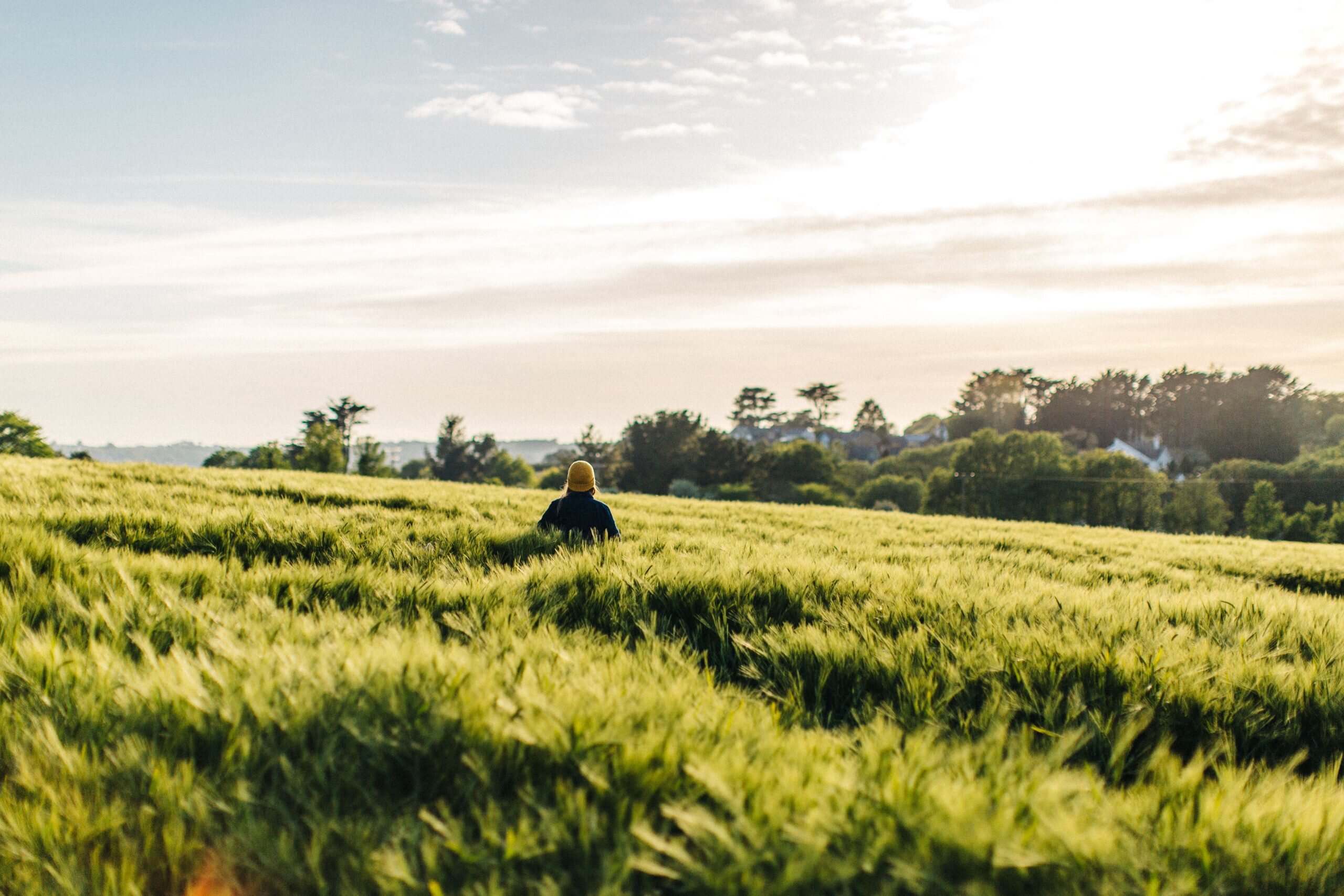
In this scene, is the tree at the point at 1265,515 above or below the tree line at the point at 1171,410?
below

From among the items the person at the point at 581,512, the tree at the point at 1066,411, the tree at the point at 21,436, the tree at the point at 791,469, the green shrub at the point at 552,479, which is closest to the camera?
the person at the point at 581,512

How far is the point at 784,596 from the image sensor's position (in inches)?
154

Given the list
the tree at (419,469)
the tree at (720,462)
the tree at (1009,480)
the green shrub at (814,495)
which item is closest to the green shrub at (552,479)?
the tree at (720,462)

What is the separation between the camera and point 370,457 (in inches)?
3014

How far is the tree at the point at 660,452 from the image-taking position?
86.5m

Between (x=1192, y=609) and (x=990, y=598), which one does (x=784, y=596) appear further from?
(x=1192, y=609)

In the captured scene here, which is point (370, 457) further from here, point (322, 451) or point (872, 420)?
point (872, 420)

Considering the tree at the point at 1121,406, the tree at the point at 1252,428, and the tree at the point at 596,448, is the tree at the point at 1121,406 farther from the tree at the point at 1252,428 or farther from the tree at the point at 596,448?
the tree at the point at 596,448

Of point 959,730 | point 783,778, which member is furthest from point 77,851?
point 959,730

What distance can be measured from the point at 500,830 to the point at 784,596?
2620 mm

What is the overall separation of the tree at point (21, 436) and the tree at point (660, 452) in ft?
184

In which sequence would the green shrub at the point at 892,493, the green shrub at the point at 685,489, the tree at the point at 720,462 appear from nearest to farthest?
the green shrub at the point at 685,489, the tree at the point at 720,462, the green shrub at the point at 892,493

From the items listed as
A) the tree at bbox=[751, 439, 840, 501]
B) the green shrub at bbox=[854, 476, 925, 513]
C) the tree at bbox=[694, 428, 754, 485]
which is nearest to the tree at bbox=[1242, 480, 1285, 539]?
the green shrub at bbox=[854, 476, 925, 513]

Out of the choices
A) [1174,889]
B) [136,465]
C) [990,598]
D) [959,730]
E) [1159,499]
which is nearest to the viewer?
[1174,889]
